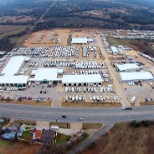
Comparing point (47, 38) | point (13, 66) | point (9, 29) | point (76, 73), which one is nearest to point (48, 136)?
point (76, 73)

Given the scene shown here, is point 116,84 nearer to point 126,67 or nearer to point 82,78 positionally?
point 82,78

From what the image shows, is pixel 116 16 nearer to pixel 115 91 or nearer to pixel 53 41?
pixel 53 41

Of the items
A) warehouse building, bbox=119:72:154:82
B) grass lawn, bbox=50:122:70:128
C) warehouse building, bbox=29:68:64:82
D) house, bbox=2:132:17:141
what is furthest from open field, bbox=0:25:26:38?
grass lawn, bbox=50:122:70:128

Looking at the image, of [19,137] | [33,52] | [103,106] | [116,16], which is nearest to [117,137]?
[103,106]

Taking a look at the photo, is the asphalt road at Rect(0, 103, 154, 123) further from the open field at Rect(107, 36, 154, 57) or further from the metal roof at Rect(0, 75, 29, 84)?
the open field at Rect(107, 36, 154, 57)

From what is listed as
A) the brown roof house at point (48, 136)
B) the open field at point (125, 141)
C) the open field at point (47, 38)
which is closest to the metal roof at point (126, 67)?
the open field at point (125, 141)

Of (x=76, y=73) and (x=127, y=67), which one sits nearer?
(x=76, y=73)

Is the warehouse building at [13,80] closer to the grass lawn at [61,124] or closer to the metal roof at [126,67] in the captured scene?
the grass lawn at [61,124]
